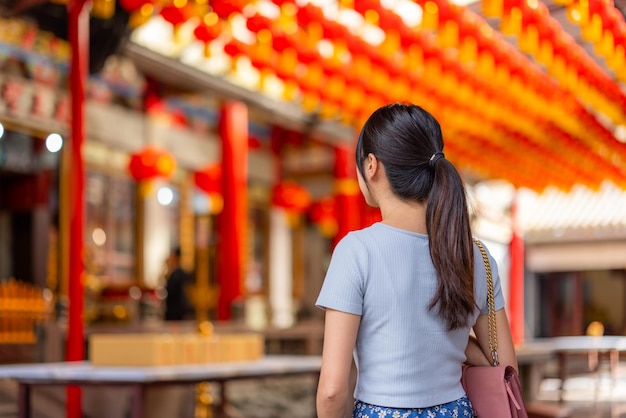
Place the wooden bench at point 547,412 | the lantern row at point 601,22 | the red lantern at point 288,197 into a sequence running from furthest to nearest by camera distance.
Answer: the red lantern at point 288,197 < the wooden bench at point 547,412 < the lantern row at point 601,22

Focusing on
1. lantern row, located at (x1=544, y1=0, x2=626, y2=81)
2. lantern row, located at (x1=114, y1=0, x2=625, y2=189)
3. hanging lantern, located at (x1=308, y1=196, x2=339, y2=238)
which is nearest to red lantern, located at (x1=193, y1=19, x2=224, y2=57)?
lantern row, located at (x1=114, y1=0, x2=625, y2=189)

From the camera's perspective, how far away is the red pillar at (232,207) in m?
11.3

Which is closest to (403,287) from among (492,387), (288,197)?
(492,387)

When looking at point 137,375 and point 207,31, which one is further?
point 207,31

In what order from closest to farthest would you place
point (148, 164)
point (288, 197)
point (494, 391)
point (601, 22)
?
point (494, 391) → point (601, 22) → point (148, 164) → point (288, 197)

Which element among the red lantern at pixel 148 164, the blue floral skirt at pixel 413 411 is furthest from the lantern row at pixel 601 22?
the red lantern at pixel 148 164

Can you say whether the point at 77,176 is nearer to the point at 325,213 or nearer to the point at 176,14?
the point at 176,14

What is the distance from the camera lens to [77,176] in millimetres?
7262

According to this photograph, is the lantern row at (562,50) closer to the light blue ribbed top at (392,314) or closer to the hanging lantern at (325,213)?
the light blue ribbed top at (392,314)

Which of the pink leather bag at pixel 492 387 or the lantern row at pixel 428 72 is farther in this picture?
the lantern row at pixel 428 72

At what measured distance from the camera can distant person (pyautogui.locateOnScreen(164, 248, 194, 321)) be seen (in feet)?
30.5

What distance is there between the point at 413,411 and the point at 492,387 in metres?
0.22

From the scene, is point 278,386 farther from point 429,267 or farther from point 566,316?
point 566,316

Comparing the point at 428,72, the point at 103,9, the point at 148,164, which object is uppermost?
the point at 103,9
